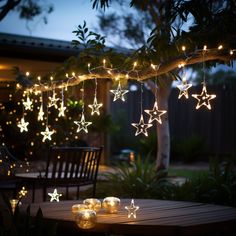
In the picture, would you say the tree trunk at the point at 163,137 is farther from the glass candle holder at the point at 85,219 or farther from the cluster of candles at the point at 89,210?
the glass candle holder at the point at 85,219

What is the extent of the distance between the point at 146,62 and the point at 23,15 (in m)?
10.4

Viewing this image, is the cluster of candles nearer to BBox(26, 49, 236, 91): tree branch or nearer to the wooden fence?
BBox(26, 49, 236, 91): tree branch

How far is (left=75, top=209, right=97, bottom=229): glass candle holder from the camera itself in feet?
12.3

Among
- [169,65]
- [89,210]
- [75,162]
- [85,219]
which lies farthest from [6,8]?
[85,219]

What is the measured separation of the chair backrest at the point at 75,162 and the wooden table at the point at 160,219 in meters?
1.19

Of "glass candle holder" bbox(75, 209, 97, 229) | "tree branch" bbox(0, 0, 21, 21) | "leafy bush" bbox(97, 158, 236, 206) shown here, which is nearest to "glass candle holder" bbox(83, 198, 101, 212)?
"glass candle holder" bbox(75, 209, 97, 229)

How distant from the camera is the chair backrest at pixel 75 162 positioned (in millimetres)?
5895

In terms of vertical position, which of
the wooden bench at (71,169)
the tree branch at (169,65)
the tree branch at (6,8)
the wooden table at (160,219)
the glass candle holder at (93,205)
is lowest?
the wooden table at (160,219)

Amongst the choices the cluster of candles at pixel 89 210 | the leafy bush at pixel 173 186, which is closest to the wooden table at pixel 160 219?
the cluster of candles at pixel 89 210

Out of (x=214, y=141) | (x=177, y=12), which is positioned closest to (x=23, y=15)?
(x=214, y=141)

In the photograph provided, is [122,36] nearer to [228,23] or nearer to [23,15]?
[23,15]

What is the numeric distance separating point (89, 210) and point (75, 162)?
2226mm

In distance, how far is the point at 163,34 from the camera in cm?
538

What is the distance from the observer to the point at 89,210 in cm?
387
